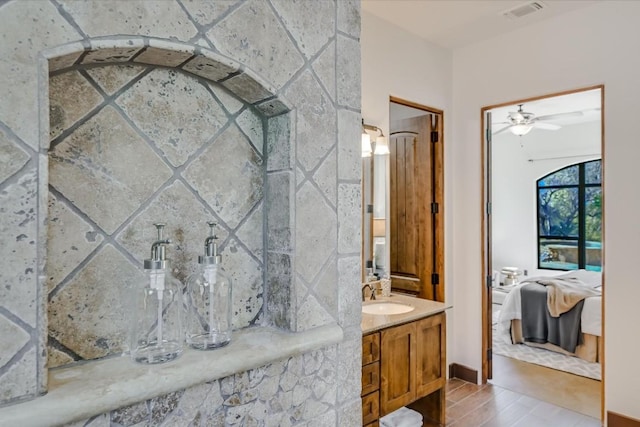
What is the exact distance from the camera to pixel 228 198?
4.14ft

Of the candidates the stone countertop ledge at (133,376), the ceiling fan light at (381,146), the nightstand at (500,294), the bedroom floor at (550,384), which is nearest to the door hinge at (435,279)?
the bedroom floor at (550,384)

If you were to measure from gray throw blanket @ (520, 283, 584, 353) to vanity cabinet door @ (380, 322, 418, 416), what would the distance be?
2.59 m

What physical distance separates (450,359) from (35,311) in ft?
11.6

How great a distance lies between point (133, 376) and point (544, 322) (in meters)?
4.68

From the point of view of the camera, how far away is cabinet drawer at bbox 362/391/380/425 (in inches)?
87.4

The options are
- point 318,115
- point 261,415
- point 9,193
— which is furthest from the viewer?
point 318,115

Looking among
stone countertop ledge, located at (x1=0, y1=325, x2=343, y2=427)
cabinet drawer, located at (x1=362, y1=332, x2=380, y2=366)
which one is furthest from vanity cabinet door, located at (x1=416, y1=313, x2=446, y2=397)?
stone countertop ledge, located at (x1=0, y1=325, x2=343, y2=427)

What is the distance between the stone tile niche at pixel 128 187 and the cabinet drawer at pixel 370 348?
110 cm

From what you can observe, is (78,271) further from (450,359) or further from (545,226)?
(545,226)

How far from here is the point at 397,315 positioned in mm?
2521

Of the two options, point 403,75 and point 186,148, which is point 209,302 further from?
point 403,75

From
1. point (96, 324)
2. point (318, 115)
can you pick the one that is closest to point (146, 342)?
point (96, 324)

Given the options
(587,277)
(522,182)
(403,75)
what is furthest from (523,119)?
(522,182)

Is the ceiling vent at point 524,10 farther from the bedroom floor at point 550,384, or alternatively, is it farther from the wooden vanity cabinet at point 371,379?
the bedroom floor at point 550,384
